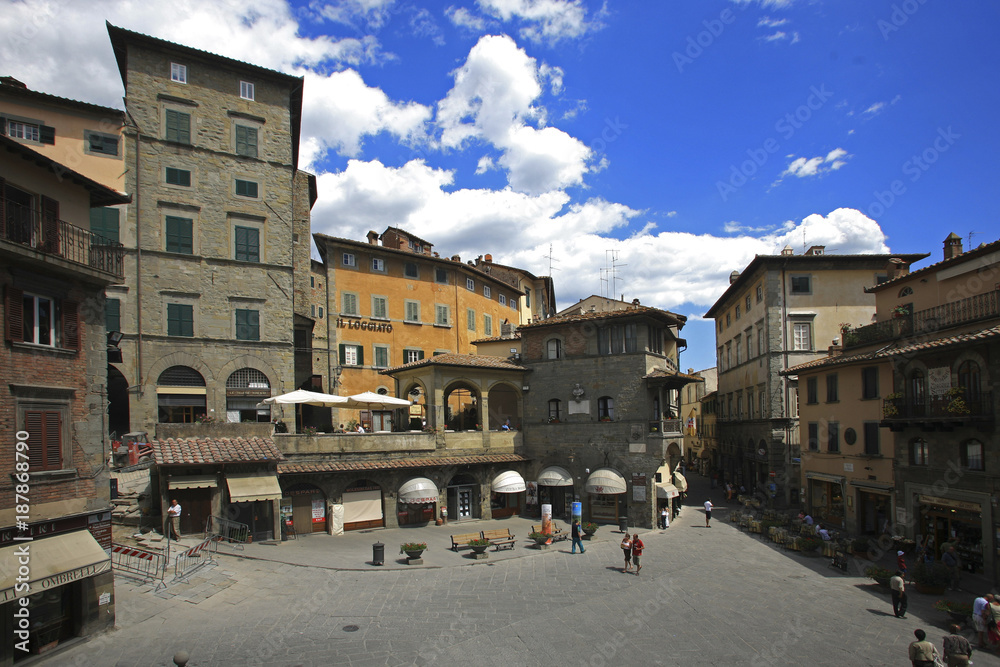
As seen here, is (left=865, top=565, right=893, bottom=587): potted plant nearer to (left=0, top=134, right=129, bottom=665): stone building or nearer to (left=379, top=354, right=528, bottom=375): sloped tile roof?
(left=379, top=354, right=528, bottom=375): sloped tile roof

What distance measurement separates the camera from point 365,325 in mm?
42062

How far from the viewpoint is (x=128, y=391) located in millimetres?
28000

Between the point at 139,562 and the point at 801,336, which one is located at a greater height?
the point at 801,336

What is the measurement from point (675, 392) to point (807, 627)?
2734 cm

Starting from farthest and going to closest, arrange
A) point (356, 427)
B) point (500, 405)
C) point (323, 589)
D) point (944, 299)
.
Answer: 1. point (500, 405)
2. point (356, 427)
3. point (944, 299)
4. point (323, 589)

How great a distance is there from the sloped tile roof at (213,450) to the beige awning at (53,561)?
785cm

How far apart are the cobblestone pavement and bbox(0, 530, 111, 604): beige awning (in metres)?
1.94

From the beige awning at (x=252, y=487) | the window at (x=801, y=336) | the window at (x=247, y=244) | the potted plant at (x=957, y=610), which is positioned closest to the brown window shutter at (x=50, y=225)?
the beige awning at (x=252, y=487)

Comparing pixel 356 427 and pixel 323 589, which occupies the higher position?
pixel 356 427

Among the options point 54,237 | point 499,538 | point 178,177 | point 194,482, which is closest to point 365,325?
point 178,177

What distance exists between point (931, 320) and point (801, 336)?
13.8 meters

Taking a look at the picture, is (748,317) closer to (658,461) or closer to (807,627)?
(658,461)

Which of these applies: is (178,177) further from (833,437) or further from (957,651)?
(833,437)

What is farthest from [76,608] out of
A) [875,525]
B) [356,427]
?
[875,525]
